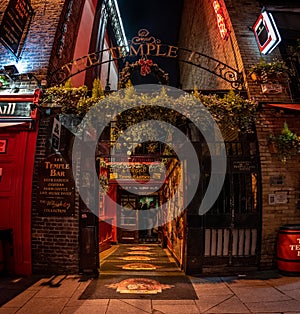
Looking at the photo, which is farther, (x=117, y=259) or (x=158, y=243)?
(x=158, y=243)

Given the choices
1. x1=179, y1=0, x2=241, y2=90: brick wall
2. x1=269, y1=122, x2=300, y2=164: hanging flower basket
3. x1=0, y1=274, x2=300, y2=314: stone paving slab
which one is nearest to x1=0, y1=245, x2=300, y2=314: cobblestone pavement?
x1=0, y1=274, x2=300, y2=314: stone paving slab

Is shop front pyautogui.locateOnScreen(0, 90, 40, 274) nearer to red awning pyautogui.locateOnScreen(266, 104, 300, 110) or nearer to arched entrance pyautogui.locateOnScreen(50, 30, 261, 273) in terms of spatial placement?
arched entrance pyautogui.locateOnScreen(50, 30, 261, 273)

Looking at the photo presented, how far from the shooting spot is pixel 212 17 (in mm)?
10359

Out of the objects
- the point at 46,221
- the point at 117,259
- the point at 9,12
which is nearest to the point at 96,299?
the point at 46,221

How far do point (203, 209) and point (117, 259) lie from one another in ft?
12.2

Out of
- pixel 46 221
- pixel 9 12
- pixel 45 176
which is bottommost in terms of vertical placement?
pixel 46 221

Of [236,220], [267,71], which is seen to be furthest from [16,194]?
[267,71]

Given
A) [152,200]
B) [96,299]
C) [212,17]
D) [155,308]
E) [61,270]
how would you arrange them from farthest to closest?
[152,200], [212,17], [61,270], [96,299], [155,308]

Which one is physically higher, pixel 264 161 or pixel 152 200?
pixel 264 161

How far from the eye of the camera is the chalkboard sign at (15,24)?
7.23 m

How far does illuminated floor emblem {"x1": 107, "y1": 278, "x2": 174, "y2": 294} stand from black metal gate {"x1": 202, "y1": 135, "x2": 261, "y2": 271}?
1.47 meters

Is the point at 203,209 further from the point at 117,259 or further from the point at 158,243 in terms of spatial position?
the point at 158,243

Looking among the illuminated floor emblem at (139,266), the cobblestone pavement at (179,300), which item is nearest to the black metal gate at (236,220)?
the cobblestone pavement at (179,300)

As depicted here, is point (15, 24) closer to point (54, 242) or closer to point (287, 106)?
point (54, 242)
